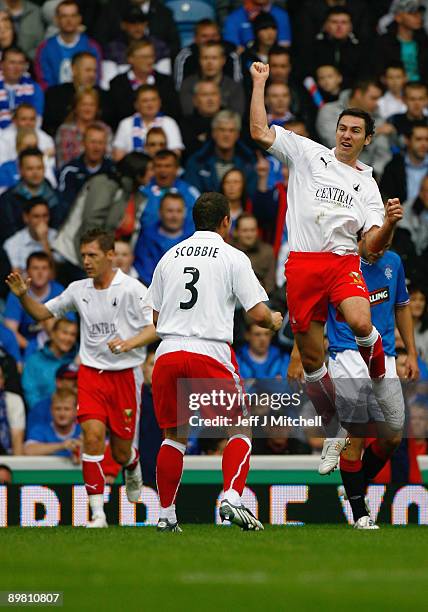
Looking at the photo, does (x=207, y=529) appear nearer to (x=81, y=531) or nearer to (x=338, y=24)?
(x=81, y=531)

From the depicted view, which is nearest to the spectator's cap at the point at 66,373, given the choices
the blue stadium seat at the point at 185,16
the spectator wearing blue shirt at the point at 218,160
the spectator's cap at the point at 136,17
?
the spectator wearing blue shirt at the point at 218,160

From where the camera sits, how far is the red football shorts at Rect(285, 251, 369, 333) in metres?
10.5

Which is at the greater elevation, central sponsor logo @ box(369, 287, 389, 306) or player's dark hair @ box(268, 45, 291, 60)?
player's dark hair @ box(268, 45, 291, 60)

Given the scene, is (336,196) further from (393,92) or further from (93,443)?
(393,92)

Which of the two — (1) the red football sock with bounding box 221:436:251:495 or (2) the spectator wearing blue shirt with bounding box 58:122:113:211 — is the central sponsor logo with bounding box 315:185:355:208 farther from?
(2) the spectator wearing blue shirt with bounding box 58:122:113:211

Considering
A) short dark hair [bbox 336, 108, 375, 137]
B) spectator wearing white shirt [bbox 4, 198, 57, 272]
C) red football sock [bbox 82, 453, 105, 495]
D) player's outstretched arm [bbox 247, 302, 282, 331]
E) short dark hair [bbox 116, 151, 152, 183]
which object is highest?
short dark hair [bbox 116, 151, 152, 183]

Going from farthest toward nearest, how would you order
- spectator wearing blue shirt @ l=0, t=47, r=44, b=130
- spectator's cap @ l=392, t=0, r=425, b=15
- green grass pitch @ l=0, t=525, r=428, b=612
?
spectator's cap @ l=392, t=0, r=425, b=15, spectator wearing blue shirt @ l=0, t=47, r=44, b=130, green grass pitch @ l=0, t=525, r=428, b=612

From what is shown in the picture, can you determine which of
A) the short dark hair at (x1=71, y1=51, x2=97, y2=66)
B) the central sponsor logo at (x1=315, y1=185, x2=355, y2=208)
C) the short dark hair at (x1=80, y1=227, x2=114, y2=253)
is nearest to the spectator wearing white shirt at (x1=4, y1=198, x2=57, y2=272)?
the short dark hair at (x1=71, y1=51, x2=97, y2=66)

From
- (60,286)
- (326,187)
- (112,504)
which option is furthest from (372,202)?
(60,286)

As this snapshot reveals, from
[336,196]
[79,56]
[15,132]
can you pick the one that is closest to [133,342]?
[336,196]

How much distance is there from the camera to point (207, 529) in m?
10.9

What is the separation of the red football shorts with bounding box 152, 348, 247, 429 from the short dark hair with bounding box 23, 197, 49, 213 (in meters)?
6.39

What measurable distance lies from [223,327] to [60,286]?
612 cm

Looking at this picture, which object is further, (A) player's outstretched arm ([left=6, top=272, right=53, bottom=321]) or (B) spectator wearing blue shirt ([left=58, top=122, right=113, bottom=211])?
(B) spectator wearing blue shirt ([left=58, top=122, right=113, bottom=211])
